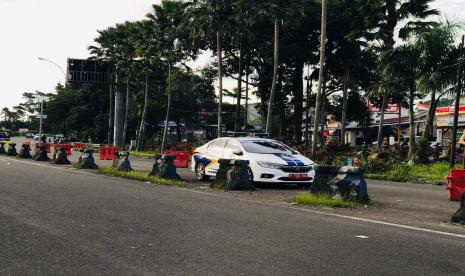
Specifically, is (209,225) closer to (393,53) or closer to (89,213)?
(89,213)

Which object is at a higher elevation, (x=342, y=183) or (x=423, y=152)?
(x=423, y=152)

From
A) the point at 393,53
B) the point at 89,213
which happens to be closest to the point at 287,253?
the point at 89,213

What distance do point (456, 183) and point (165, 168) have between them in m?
7.80

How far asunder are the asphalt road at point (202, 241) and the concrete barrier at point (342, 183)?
111 cm

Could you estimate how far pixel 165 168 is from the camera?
14852mm

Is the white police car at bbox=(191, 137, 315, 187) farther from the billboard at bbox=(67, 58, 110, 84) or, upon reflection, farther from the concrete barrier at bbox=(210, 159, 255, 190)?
the billboard at bbox=(67, 58, 110, 84)

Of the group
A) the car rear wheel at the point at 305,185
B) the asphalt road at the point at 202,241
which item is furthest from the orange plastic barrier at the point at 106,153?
the asphalt road at the point at 202,241

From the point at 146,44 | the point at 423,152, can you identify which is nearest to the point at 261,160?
the point at 423,152

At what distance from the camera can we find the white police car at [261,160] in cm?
1273

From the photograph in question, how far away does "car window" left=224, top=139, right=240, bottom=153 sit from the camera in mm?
14144

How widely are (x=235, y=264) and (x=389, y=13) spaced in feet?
93.3

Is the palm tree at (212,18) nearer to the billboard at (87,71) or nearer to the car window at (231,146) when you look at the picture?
the billboard at (87,71)

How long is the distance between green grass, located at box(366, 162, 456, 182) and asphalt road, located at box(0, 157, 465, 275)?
10.5 meters

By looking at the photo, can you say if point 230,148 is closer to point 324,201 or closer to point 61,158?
point 324,201
